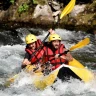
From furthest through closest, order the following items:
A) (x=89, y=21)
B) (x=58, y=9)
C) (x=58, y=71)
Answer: (x=58, y=9), (x=89, y=21), (x=58, y=71)

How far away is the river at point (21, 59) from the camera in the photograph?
7.79 meters

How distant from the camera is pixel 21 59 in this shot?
35.5 feet

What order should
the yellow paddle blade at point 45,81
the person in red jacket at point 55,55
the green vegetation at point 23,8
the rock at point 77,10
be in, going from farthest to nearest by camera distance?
1. the green vegetation at point 23,8
2. the rock at point 77,10
3. the person in red jacket at point 55,55
4. the yellow paddle blade at point 45,81

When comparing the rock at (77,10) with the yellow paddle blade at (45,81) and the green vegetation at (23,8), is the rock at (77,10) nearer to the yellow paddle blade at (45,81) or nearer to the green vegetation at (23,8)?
the green vegetation at (23,8)

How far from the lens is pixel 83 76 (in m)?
7.70

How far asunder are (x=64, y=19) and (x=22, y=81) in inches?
242

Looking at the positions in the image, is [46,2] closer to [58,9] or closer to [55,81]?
[58,9]

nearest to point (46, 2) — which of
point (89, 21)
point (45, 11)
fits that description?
point (45, 11)

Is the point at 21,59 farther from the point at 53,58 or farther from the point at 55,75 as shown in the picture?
the point at 55,75

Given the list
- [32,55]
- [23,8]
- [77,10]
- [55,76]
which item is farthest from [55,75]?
[23,8]

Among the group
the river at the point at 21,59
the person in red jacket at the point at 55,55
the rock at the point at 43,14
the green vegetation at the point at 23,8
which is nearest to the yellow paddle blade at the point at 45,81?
the river at the point at 21,59

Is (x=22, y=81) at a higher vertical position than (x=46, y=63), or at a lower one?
lower

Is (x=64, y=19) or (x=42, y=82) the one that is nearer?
(x=42, y=82)

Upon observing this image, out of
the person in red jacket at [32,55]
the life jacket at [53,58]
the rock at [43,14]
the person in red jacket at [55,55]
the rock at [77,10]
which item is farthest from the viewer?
the rock at [43,14]
